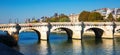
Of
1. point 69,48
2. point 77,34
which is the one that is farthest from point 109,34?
point 69,48

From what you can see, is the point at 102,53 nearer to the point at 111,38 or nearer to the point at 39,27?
the point at 39,27

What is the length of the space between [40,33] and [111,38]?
46.8 feet

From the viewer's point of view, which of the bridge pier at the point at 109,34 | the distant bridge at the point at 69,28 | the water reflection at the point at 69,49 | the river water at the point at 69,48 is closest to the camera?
the water reflection at the point at 69,49

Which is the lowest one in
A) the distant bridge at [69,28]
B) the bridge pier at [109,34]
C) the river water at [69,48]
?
the river water at [69,48]

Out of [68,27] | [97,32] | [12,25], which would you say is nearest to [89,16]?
[97,32]

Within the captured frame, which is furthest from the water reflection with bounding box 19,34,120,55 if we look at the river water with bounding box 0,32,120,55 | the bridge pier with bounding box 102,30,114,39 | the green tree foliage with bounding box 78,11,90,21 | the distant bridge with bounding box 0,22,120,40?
the green tree foliage with bounding box 78,11,90,21

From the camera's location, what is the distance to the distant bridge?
54853 mm

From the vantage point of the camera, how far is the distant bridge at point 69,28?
5485 centimetres

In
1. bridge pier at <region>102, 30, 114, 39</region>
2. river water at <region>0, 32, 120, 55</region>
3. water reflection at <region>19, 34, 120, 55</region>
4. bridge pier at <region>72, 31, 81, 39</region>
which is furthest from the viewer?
bridge pier at <region>102, 30, 114, 39</region>

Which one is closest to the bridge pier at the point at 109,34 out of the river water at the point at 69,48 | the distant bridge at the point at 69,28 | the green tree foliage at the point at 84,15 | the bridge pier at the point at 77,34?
the distant bridge at the point at 69,28

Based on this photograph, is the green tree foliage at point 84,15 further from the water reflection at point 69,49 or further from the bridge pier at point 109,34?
the water reflection at point 69,49

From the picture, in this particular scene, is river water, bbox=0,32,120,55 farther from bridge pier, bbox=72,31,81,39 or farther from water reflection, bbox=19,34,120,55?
bridge pier, bbox=72,31,81,39

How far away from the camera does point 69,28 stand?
61094 mm

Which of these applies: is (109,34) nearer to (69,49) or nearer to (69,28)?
(69,28)
